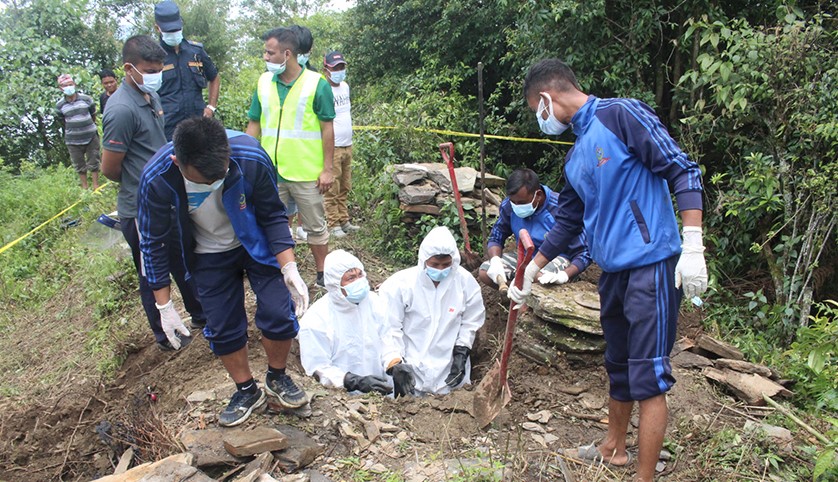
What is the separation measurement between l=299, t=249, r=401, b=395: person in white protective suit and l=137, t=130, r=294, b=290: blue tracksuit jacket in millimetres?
1014

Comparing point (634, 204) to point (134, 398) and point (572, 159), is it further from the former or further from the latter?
point (134, 398)

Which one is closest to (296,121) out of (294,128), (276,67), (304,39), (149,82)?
(294,128)

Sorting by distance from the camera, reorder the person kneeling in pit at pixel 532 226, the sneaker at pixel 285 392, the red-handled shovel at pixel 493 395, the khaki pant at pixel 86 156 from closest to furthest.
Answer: the sneaker at pixel 285 392 < the red-handled shovel at pixel 493 395 < the person kneeling in pit at pixel 532 226 < the khaki pant at pixel 86 156

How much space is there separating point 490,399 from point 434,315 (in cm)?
102

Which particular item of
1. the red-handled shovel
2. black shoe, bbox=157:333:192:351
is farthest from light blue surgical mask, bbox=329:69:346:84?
the red-handled shovel

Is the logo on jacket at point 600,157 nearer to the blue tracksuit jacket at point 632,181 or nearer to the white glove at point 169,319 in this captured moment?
the blue tracksuit jacket at point 632,181

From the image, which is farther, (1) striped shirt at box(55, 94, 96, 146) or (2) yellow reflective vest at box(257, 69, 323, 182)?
(1) striped shirt at box(55, 94, 96, 146)

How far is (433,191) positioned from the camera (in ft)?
19.7

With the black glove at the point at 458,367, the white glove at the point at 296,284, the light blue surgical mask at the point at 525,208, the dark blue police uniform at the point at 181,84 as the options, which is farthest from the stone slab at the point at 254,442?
the dark blue police uniform at the point at 181,84

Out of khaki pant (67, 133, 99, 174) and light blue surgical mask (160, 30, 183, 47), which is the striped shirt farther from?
light blue surgical mask (160, 30, 183, 47)

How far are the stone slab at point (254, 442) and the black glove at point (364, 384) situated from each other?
1009 mm

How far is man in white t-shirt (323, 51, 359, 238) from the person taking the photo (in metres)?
5.97

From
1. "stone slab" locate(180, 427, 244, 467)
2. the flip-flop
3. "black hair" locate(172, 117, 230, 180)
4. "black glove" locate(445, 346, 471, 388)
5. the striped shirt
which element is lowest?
"black glove" locate(445, 346, 471, 388)

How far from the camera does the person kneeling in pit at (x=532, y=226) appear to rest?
4355 millimetres
